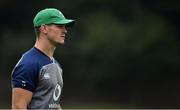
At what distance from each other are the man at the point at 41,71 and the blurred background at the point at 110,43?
1731cm

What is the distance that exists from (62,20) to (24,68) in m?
0.48

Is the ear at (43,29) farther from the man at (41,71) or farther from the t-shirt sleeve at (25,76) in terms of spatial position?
the t-shirt sleeve at (25,76)

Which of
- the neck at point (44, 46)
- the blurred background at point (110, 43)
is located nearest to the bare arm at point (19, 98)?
the neck at point (44, 46)

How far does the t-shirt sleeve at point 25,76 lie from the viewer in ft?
15.6

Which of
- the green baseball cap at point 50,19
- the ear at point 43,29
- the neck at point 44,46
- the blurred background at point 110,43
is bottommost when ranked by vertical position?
the blurred background at point 110,43

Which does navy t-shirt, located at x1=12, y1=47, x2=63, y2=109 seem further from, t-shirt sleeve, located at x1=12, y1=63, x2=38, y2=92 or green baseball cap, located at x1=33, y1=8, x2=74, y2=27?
green baseball cap, located at x1=33, y1=8, x2=74, y2=27

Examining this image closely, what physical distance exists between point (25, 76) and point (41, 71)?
0.43 ft

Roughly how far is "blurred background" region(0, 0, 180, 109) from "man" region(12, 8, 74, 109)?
56.8 feet

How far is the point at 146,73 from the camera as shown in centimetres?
2306

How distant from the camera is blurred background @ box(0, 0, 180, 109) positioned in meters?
22.7

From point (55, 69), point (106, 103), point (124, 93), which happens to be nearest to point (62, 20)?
point (55, 69)

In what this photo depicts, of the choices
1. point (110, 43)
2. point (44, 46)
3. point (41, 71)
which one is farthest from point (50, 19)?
point (110, 43)

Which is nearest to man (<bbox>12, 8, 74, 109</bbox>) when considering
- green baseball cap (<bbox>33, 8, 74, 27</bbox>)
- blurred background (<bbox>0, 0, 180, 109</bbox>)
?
green baseball cap (<bbox>33, 8, 74, 27</bbox>)

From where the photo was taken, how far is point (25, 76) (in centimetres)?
476
